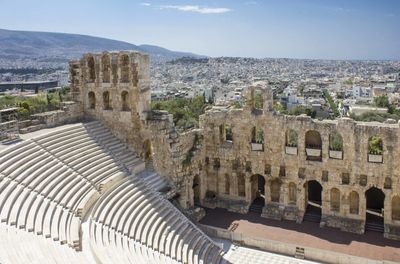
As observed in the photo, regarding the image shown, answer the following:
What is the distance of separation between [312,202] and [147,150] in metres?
12.1

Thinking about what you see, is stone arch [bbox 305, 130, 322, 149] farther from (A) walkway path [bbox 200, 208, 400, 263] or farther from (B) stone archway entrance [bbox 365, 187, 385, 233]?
(A) walkway path [bbox 200, 208, 400, 263]

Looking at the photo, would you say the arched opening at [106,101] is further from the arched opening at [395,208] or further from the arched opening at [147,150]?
the arched opening at [395,208]

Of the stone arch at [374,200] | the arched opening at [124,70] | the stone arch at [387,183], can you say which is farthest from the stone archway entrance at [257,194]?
the arched opening at [124,70]

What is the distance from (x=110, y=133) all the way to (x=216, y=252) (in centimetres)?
1110

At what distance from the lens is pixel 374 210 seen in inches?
1099

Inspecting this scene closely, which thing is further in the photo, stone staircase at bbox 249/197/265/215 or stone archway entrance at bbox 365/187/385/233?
stone staircase at bbox 249/197/265/215

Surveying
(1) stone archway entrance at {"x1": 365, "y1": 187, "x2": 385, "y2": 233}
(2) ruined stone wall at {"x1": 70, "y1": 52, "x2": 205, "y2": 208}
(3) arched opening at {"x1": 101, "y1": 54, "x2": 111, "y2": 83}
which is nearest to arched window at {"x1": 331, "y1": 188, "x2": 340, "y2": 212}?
(1) stone archway entrance at {"x1": 365, "y1": 187, "x2": 385, "y2": 233}

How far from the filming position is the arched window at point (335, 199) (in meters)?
26.9

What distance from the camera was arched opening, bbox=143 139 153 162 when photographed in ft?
95.1

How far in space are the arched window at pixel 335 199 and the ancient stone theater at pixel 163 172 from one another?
→ 6cm

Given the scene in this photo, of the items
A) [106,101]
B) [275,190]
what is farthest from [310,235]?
[106,101]

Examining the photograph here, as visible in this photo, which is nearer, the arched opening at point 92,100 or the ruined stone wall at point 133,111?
the ruined stone wall at point 133,111

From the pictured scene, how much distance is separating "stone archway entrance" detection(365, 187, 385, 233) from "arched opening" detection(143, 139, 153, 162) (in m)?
14.6

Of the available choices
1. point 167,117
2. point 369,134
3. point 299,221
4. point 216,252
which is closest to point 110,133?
point 167,117
